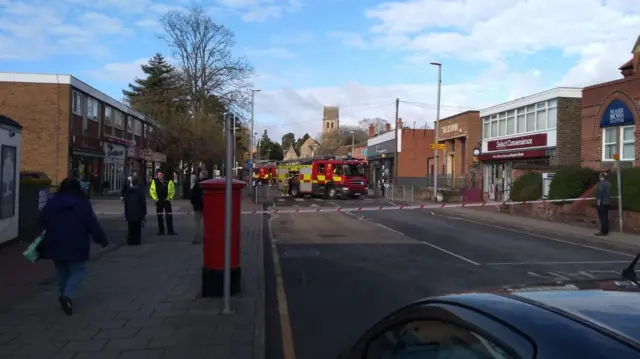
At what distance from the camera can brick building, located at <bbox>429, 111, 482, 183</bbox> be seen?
1646 inches

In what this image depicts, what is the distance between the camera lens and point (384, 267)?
1110 centimetres

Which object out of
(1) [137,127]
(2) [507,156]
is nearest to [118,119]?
(1) [137,127]

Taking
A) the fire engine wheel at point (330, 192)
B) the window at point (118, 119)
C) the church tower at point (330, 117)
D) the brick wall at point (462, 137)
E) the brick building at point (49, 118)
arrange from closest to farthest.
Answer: the brick building at point (49, 118)
the fire engine wheel at point (330, 192)
the brick wall at point (462, 137)
the window at point (118, 119)
the church tower at point (330, 117)

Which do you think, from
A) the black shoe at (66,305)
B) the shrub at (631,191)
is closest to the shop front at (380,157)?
the shrub at (631,191)

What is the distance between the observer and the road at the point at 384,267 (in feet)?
23.1

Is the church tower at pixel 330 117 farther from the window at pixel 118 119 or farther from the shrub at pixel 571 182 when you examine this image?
the shrub at pixel 571 182

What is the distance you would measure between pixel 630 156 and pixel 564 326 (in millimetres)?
25491

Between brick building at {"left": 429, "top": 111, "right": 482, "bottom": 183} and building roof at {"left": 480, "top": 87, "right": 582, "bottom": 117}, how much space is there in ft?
7.41

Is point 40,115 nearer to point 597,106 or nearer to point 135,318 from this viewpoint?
point 597,106

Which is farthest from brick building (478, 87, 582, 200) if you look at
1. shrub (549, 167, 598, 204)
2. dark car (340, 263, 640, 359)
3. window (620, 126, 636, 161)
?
dark car (340, 263, 640, 359)

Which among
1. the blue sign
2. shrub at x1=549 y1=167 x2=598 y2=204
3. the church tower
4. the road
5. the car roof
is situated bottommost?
the road

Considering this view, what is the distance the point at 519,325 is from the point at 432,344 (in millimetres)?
475

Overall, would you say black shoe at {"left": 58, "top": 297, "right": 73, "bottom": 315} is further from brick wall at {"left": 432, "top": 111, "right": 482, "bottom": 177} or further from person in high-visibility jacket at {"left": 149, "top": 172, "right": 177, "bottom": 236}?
brick wall at {"left": 432, "top": 111, "right": 482, "bottom": 177}

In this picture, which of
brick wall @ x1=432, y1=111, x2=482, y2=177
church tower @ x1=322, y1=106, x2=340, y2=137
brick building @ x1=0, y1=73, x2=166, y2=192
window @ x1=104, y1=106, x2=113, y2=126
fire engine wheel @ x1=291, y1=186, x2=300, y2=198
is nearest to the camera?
brick building @ x1=0, y1=73, x2=166, y2=192
